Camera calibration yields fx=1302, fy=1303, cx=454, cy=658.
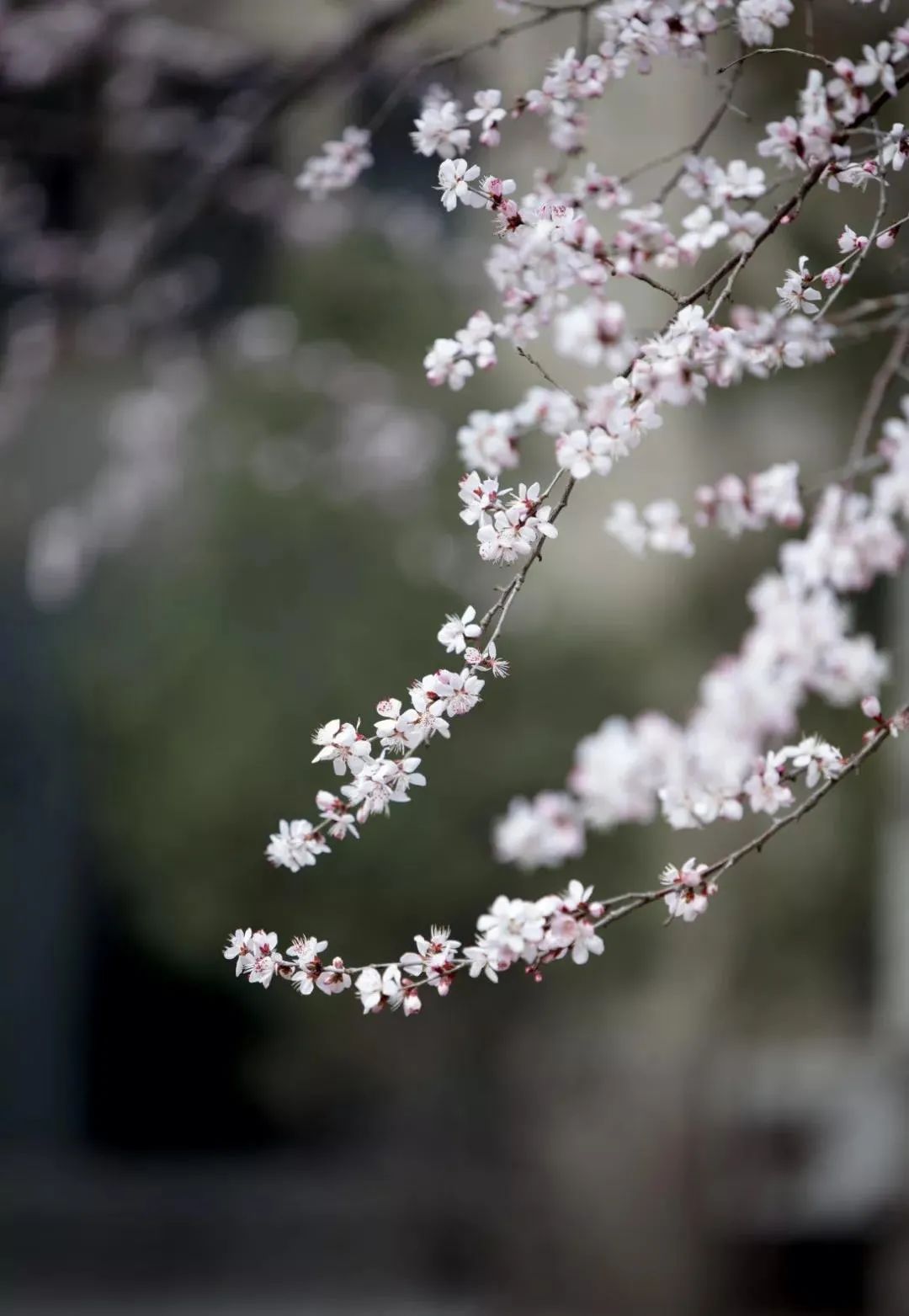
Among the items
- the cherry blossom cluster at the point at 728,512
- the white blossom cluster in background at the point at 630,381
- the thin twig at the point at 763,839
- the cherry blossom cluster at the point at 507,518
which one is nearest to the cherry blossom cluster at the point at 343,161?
the white blossom cluster in background at the point at 630,381

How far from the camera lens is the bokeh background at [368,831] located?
4090 mm

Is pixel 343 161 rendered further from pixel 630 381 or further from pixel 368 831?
pixel 368 831

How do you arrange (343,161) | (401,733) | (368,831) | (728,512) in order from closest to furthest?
(401,733), (343,161), (728,512), (368,831)

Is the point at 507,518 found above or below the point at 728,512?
below

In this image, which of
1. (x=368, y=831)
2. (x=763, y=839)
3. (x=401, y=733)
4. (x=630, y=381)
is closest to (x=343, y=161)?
(x=630, y=381)

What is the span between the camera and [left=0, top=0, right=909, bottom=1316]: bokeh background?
409cm

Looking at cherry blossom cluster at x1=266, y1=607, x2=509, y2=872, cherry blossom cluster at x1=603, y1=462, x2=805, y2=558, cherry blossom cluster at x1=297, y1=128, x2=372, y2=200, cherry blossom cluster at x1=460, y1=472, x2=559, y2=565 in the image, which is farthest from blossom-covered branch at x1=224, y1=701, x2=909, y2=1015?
cherry blossom cluster at x1=297, y1=128, x2=372, y2=200

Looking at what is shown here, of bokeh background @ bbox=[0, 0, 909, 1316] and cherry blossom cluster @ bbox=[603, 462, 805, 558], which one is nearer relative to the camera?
cherry blossom cluster @ bbox=[603, 462, 805, 558]

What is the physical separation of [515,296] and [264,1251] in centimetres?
496

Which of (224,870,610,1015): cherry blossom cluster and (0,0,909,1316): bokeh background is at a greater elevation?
(0,0,909,1316): bokeh background

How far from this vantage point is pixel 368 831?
477cm

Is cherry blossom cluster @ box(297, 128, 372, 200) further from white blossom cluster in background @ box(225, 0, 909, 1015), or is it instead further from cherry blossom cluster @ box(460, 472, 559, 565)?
cherry blossom cluster @ box(460, 472, 559, 565)

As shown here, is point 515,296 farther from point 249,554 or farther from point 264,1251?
point 264,1251

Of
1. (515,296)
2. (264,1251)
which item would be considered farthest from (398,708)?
(264,1251)
